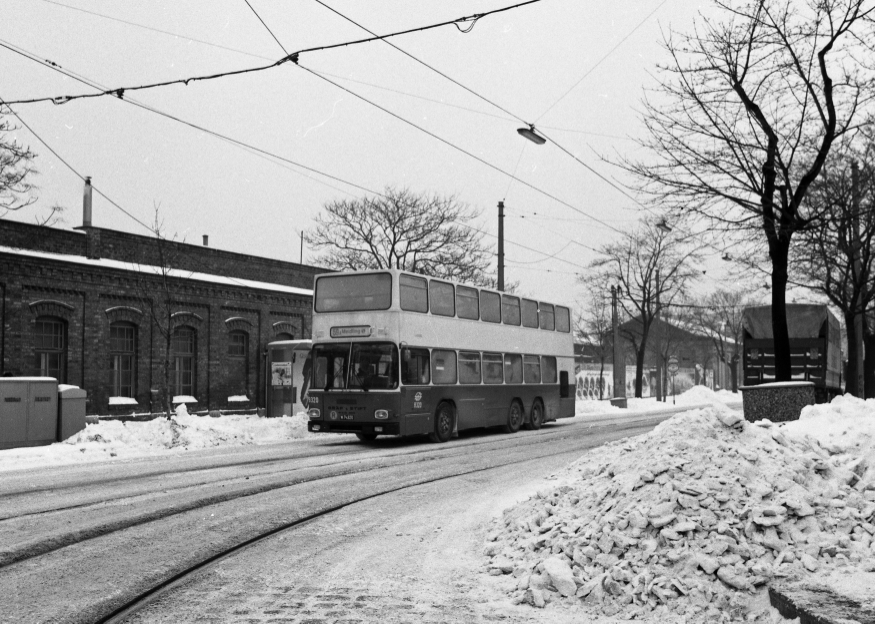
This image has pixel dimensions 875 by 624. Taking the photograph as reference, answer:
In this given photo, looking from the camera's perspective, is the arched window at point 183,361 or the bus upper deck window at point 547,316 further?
the arched window at point 183,361

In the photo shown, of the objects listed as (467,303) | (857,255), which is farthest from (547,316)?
(857,255)

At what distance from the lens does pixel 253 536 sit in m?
8.33

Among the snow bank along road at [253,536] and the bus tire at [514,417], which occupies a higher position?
the bus tire at [514,417]

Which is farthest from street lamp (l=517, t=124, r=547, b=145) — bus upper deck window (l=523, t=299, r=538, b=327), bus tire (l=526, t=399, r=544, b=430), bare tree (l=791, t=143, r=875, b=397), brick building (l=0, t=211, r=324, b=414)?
brick building (l=0, t=211, r=324, b=414)

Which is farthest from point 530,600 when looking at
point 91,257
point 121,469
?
point 91,257

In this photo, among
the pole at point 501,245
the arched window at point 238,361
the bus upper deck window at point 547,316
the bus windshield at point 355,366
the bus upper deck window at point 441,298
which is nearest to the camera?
the bus windshield at point 355,366

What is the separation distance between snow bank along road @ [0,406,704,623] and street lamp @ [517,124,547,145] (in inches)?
331

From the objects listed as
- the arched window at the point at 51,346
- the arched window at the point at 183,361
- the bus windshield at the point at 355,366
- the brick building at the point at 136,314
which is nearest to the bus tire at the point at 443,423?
the bus windshield at the point at 355,366

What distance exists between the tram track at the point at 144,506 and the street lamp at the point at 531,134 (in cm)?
819

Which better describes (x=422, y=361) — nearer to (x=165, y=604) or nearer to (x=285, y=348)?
(x=285, y=348)

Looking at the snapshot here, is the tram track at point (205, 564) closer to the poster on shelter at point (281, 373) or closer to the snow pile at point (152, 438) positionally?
the snow pile at point (152, 438)

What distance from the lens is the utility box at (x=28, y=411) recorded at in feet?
56.9

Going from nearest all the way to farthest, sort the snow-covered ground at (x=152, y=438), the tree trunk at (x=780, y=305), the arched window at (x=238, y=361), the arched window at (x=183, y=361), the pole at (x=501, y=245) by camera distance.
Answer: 1. the snow-covered ground at (x=152, y=438)
2. the tree trunk at (x=780, y=305)
3. the pole at (x=501, y=245)
4. the arched window at (x=183, y=361)
5. the arched window at (x=238, y=361)

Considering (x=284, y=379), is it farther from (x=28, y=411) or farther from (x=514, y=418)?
(x=28, y=411)
